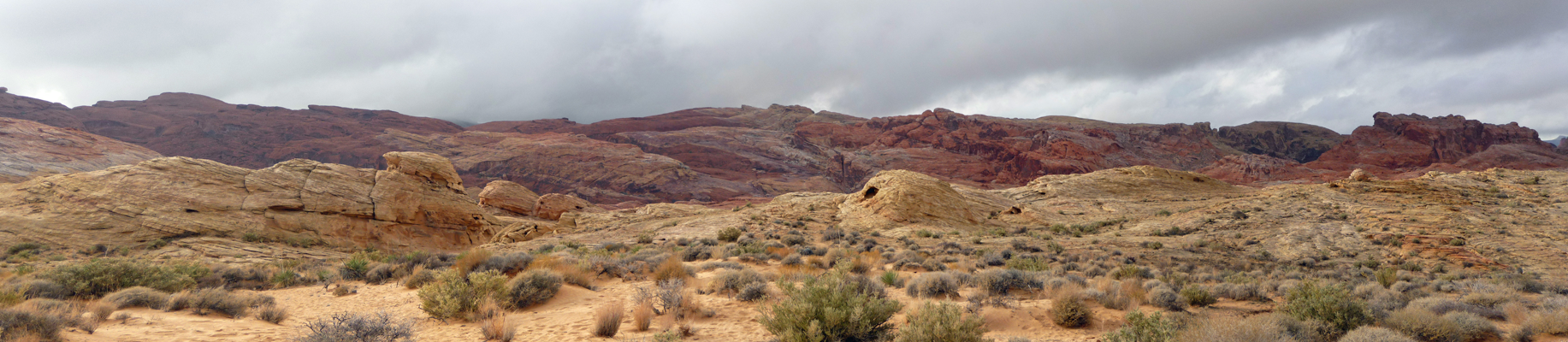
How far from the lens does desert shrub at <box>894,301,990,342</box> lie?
471 cm

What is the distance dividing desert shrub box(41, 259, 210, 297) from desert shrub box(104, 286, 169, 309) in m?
1.53

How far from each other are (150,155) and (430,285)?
251 feet

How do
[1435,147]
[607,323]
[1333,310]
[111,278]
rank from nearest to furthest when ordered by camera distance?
[1333,310] → [607,323] → [111,278] → [1435,147]

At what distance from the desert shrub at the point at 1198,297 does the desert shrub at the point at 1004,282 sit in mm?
1780

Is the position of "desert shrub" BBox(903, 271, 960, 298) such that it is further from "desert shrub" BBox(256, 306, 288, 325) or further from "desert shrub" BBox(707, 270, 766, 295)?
"desert shrub" BBox(256, 306, 288, 325)

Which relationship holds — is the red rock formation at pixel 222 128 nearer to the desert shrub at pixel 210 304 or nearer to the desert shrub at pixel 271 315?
the desert shrub at pixel 210 304

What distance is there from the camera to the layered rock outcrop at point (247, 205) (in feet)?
57.3

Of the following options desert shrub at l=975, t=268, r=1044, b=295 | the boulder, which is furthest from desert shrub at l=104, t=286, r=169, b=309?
the boulder

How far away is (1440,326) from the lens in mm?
5387

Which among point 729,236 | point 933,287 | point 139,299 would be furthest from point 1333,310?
point 729,236

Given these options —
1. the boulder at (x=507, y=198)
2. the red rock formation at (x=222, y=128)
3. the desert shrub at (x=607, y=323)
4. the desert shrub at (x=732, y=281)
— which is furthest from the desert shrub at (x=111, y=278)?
the red rock formation at (x=222, y=128)

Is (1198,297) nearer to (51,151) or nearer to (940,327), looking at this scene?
(940,327)

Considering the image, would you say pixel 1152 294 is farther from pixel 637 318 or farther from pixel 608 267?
pixel 608 267

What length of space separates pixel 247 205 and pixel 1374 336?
2935cm
